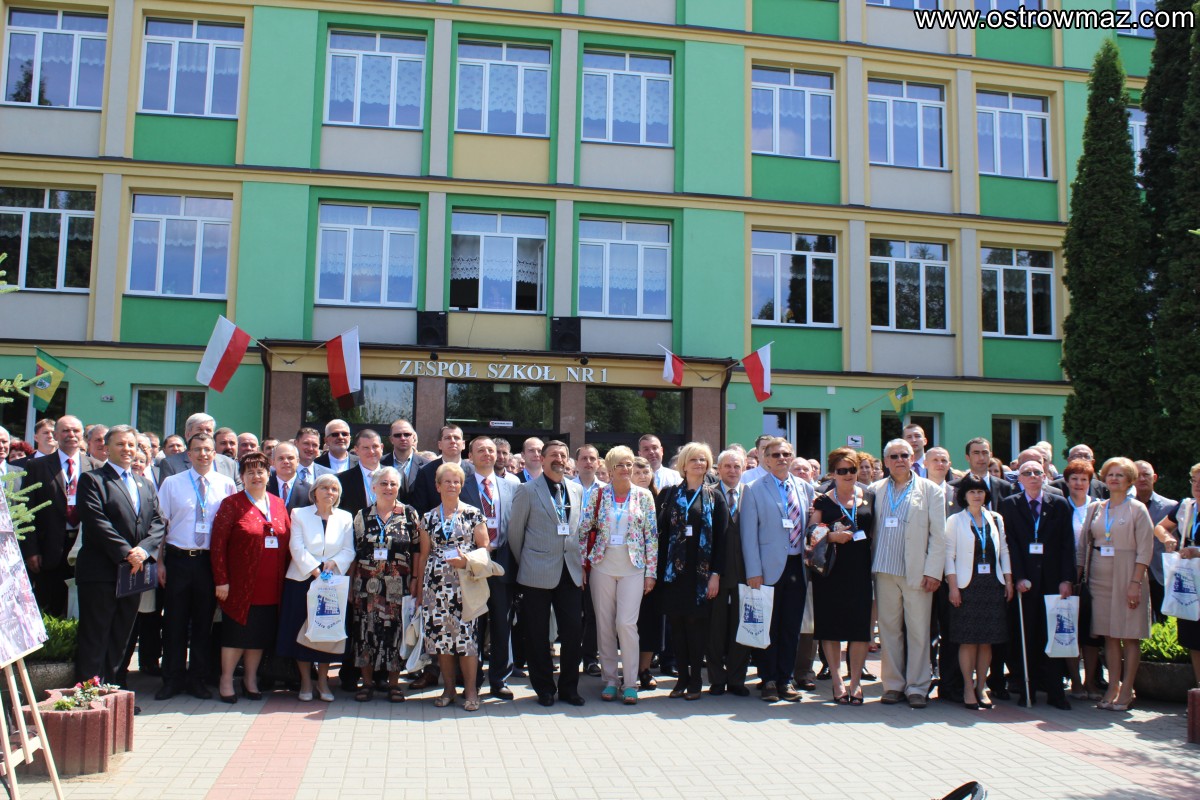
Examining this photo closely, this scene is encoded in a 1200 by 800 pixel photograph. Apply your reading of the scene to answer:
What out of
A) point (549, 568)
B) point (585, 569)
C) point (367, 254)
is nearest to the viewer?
point (549, 568)

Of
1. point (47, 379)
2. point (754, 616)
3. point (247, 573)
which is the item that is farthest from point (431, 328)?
point (754, 616)

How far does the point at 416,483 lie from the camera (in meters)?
8.54

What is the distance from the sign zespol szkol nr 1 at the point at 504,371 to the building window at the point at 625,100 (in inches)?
184

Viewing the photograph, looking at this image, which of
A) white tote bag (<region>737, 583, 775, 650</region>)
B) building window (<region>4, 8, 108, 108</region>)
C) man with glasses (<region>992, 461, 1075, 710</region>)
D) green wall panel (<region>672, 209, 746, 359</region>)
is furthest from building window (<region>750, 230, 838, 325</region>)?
building window (<region>4, 8, 108, 108</region>)

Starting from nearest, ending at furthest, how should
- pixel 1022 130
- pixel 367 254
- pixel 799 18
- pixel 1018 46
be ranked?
pixel 367 254
pixel 799 18
pixel 1018 46
pixel 1022 130

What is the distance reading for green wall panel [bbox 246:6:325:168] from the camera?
18.0 meters

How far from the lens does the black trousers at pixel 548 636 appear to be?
781 cm

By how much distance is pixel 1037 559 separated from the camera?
8.46 m

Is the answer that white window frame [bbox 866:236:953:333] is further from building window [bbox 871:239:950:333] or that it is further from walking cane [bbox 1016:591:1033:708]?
walking cane [bbox 1016:591:1033:708]

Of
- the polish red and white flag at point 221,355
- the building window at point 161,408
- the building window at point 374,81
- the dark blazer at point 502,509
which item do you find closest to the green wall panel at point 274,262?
the building window at point 161,408

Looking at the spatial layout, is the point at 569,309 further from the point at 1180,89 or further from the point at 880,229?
the point at 1180,89

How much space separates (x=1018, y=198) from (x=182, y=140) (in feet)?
54.6

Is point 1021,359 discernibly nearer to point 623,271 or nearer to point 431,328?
point 623,271

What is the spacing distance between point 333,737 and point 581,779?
1.86 meters
